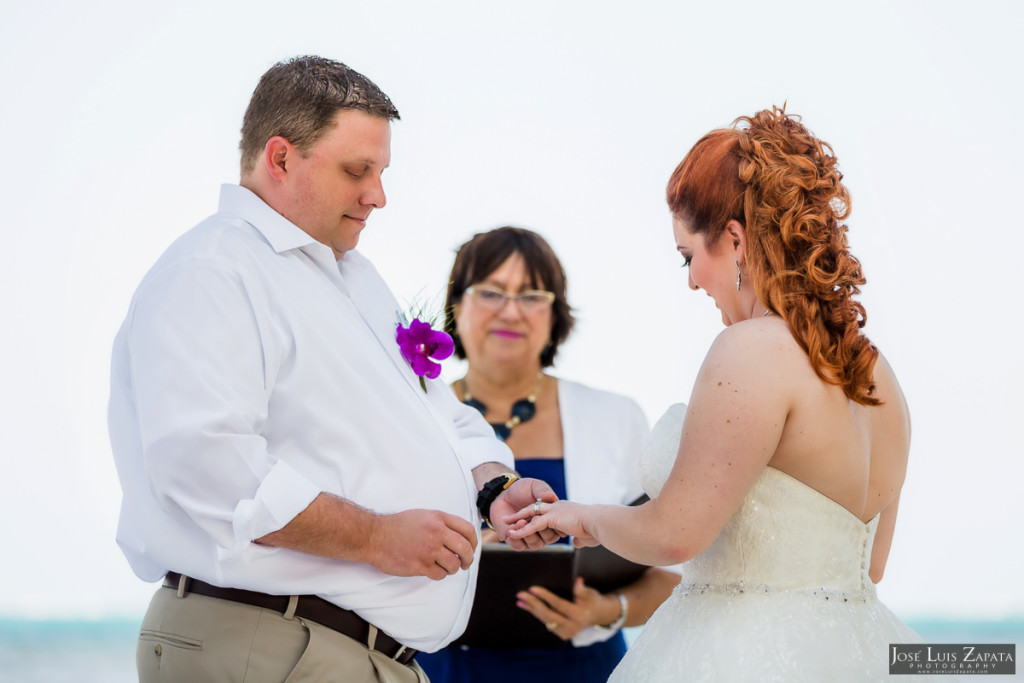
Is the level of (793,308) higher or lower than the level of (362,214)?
lower

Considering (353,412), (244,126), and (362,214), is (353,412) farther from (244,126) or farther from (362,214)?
(244,126)

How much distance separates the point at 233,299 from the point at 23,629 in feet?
38.8

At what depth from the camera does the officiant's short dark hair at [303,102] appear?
7.68ft

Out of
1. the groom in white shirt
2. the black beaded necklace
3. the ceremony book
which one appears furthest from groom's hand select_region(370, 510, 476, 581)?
the black beaded necklace

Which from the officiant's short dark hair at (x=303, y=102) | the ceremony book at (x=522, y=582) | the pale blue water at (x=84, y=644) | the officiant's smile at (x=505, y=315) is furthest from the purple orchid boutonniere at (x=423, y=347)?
the pale blue water at (x=84, y=644)

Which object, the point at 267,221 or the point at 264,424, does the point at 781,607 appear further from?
the point at 267,221

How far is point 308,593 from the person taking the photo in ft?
6.91

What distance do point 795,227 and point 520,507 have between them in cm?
102

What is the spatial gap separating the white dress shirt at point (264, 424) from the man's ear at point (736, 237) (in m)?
0.83

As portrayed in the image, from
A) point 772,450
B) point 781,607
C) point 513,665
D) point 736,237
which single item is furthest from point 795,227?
point 513,665

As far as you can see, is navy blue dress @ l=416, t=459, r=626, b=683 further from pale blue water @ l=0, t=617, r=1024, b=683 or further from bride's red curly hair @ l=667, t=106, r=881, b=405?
pale blue water @ l=0, t=617, r=1024, b=683

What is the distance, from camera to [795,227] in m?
2.27

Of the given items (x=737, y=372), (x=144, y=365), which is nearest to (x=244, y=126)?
(x=144, y=365)

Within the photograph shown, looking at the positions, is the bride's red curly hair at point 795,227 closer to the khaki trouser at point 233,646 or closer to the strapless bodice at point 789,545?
the strapless bodice at point 789,545
